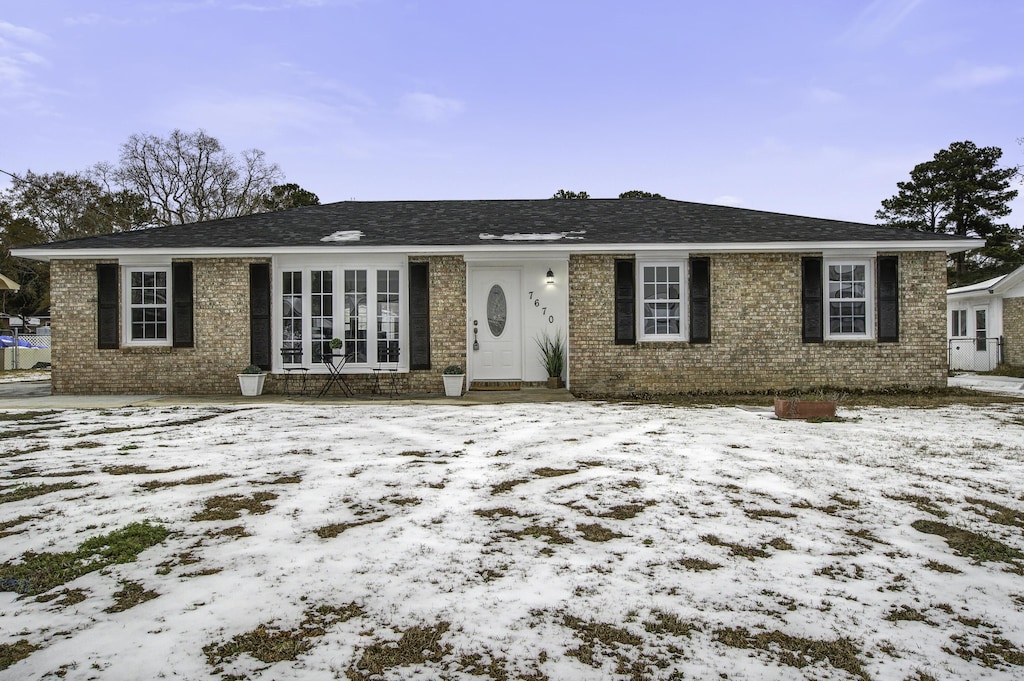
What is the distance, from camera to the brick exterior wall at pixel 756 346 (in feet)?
37.3

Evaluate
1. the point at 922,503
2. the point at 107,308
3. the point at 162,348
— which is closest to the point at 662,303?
the point at 922,503

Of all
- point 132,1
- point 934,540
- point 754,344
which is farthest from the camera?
point 132,1

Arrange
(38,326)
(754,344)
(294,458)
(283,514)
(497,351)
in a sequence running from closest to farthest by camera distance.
→ 1. (283,514)
2. (294,458)
3. (754,344)
4. (497,351)
5. (38,326)

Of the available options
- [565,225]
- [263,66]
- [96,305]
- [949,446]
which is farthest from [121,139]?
[949,446]

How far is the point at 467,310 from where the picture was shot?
1161cm

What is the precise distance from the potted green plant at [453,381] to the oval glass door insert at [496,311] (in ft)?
5.22

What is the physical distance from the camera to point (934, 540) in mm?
3615

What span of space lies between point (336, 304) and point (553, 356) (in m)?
4.24

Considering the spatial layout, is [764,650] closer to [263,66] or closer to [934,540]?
[934,540]

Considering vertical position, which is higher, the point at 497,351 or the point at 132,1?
the point at 132,1

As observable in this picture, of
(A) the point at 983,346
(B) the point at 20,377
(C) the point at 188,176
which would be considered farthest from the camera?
(C) the point at 188,176

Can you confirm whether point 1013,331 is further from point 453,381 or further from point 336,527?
point 336,527

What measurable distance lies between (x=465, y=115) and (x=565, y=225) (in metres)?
12.0

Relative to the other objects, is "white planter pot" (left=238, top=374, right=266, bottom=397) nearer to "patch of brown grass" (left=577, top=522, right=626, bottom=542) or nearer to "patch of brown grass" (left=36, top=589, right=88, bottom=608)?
"patch of brown grass" (left=36, top=589, right=88, bottom=608)
